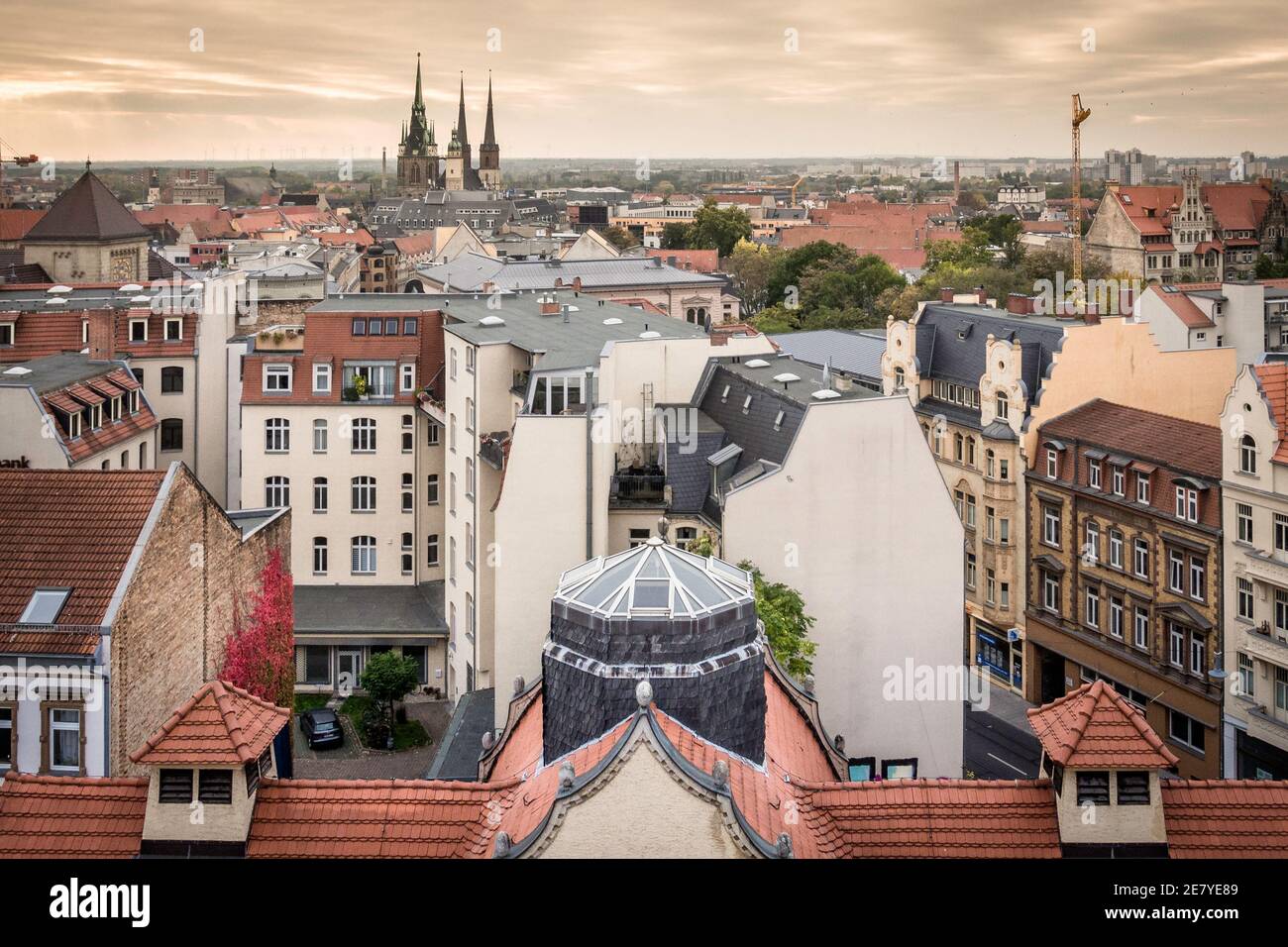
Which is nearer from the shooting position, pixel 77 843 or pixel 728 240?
pixel 77 843

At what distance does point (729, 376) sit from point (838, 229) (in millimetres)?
98383

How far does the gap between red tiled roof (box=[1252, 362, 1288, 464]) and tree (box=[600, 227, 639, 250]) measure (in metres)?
107

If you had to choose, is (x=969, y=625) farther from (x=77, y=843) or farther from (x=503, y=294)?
(x=77, y=843)

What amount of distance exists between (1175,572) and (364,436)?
706 inches

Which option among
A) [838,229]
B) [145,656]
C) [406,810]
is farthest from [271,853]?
[838,229]

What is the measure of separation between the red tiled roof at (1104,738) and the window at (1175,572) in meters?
17.7

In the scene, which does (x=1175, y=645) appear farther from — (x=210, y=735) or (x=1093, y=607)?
(x=210, y=735)

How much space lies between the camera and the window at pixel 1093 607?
31.3 metres

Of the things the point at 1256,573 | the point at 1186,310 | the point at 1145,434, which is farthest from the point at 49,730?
the point at 1186,310

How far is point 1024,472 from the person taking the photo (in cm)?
3366

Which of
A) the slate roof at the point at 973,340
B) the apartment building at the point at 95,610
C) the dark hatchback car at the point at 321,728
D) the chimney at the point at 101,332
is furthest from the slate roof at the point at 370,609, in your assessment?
the slate roof at the point at 973,340

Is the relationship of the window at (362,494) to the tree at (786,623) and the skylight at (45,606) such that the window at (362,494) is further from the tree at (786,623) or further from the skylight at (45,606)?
the skylight at (45,606)

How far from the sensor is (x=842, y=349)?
154ft

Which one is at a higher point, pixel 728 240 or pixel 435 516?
pixel 728 240
